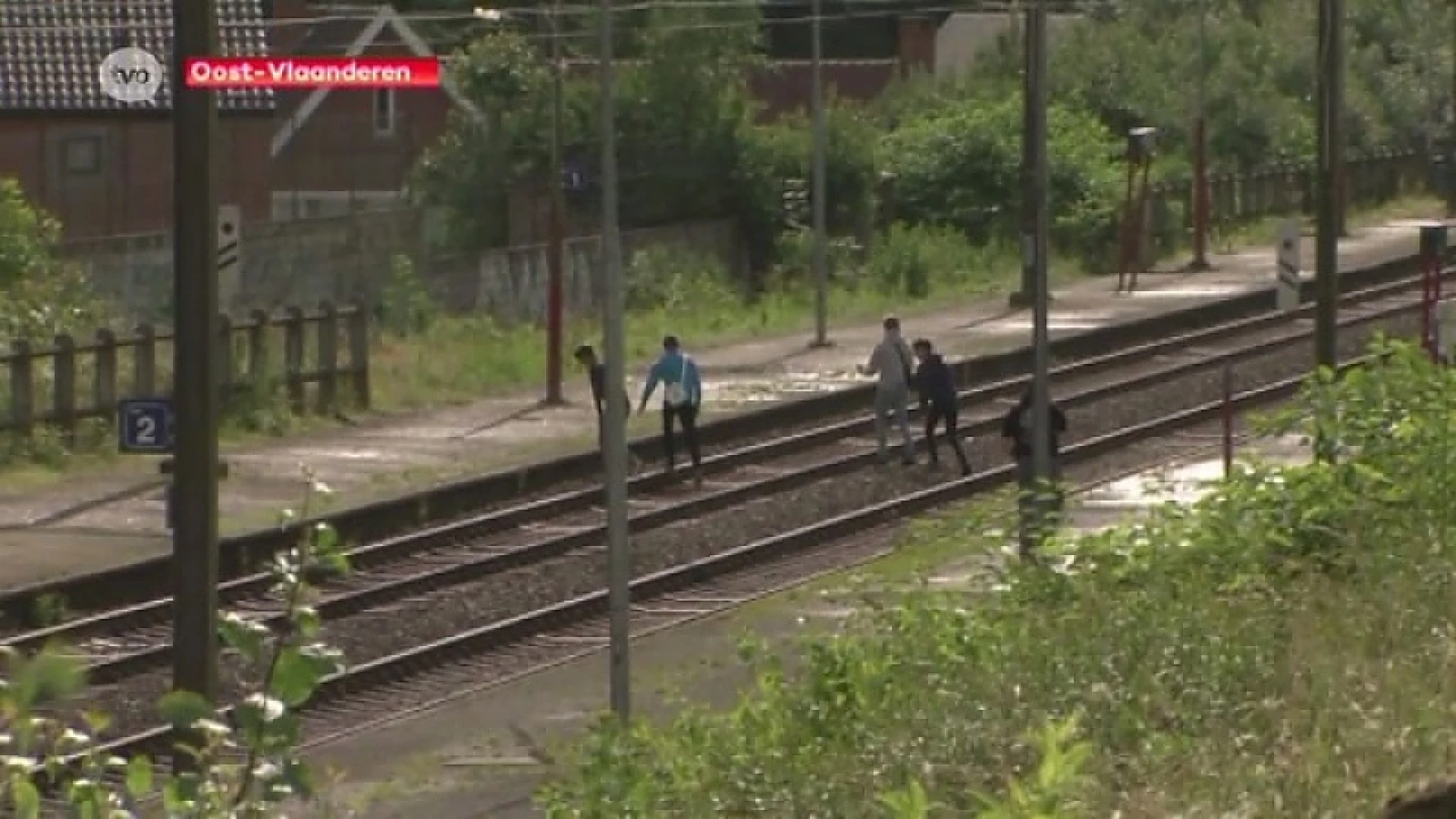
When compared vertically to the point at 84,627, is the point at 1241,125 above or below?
above

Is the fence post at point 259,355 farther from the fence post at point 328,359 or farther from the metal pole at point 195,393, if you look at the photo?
the metal pole at point 195,393

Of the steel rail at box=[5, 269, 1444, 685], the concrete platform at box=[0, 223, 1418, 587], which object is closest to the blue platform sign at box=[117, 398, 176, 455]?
the steel rail at box=[5, 269, 1444, 685]

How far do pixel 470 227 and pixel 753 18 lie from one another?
6.48 meters

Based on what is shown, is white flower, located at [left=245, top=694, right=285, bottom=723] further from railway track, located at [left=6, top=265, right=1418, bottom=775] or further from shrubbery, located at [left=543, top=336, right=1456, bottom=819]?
railway track, located at [left=6, top=265, right=1418, bottom=775]

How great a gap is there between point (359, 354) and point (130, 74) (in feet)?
33.4

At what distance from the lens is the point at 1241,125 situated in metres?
65.8

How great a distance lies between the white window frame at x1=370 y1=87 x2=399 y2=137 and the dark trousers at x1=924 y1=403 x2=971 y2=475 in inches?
1237

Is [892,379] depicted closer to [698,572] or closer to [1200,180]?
[698,572]

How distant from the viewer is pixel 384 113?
209 ft

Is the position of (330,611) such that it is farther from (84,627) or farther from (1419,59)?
(1419,59)

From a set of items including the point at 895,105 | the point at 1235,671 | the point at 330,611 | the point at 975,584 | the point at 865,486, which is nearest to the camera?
the point at 1235,671

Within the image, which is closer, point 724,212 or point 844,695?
point 844,695

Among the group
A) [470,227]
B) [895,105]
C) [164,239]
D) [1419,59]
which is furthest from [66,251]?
[1419,59]

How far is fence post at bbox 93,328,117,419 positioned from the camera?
108 ft
